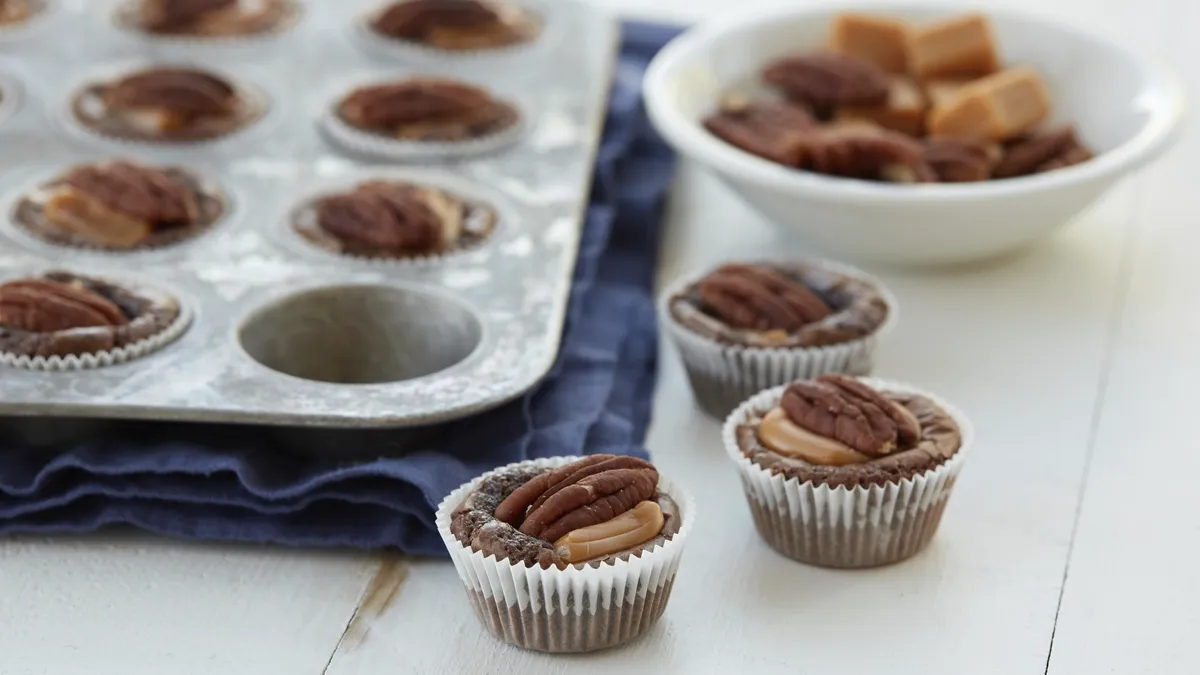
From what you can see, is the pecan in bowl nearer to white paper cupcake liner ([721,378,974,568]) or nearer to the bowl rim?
the bowl rim

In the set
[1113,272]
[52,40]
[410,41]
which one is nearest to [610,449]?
[1113,272]

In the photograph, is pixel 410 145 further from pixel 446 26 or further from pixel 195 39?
pixel 195 39

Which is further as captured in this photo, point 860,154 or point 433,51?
point 433,51

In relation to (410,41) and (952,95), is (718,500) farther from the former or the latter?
(410,41)

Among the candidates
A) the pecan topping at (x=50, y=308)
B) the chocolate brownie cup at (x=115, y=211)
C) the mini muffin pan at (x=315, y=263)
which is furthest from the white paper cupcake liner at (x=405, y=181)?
the pecan topping at (x=50, y=308)

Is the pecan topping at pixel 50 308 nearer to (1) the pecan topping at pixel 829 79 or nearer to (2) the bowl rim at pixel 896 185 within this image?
(2) the bowl rim at pixel 896 185

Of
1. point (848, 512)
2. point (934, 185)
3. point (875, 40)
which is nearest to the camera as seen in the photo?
point (848, 512)

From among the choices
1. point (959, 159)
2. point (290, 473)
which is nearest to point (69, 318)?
point (290, 473)

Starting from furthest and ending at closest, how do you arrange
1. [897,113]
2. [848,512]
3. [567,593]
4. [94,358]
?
[897,113] → [94,358] → [848,512] → [567,593]
